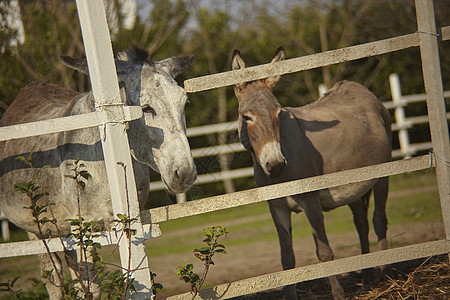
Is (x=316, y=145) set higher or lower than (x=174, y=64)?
lower

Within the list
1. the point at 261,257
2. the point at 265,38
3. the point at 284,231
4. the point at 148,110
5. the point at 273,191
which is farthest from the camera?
the point at 265,38

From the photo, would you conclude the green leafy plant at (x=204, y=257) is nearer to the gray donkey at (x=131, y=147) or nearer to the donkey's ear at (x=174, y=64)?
the gray donkey at (x=131, y=147)

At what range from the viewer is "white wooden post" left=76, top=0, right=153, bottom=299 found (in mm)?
2418

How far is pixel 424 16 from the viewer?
3.07 metres

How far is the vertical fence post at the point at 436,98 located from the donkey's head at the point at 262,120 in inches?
40.4

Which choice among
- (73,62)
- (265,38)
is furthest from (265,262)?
(265,38)

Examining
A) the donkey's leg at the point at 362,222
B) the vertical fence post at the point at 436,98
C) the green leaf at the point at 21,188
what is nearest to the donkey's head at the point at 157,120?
the green leaf at the point at 21,188

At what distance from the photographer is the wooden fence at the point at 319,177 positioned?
2467mm

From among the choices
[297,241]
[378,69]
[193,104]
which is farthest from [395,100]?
[297,241]

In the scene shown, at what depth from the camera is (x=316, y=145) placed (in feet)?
14.4

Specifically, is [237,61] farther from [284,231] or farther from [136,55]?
[284,231]

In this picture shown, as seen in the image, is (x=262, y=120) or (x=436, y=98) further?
(x=262, y=120)

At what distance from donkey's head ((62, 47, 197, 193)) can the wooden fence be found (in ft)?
0.59

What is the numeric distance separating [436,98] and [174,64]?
1.79 metres
